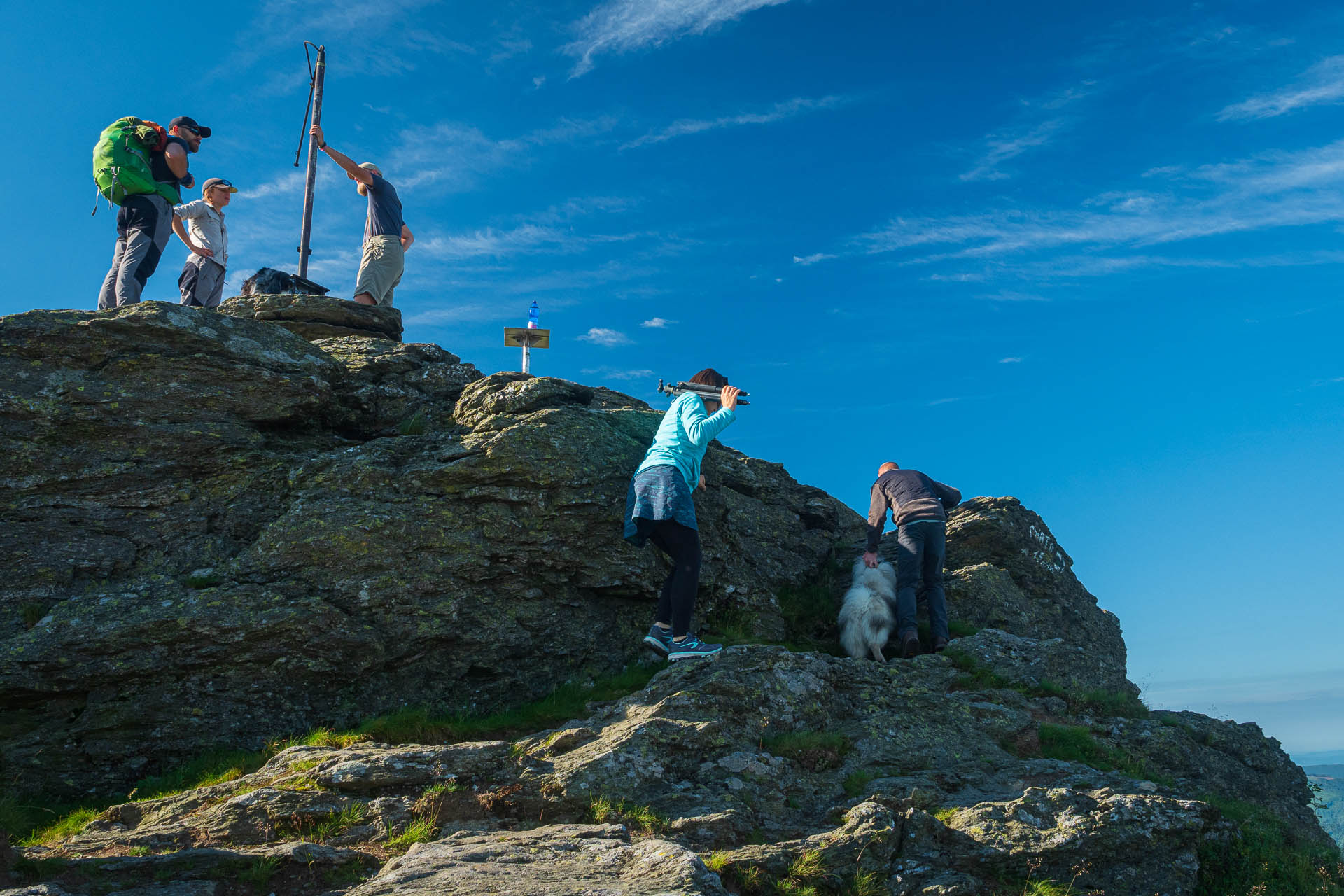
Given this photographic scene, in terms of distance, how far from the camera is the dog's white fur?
13180 millimetres

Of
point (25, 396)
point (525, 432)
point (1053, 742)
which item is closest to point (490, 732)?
point (525, 432)

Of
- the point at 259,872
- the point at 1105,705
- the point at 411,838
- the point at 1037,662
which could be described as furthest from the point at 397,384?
the point at 1105,705

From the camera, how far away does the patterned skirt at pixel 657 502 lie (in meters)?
10.9

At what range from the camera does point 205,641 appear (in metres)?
10.1

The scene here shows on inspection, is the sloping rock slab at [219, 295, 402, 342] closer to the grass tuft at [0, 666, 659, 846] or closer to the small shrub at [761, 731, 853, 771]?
the grass tuft at [0, 666, 659, 846]

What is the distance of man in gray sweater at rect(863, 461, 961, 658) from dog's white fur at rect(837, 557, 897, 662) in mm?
244

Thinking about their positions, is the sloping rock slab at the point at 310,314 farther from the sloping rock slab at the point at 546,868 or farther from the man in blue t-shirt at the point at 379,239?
the sloping rock slab at the point at 546,868

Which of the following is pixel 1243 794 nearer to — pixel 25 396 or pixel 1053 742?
pixel 1053 742

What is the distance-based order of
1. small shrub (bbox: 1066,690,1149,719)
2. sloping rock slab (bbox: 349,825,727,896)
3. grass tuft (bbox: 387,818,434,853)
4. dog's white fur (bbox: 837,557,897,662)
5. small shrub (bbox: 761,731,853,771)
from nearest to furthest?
sloping rock slab (bbox: 349,825,727,896)
grass tuft (bbox: 387,818,434,853)
small shrub (bbox: 761,731,853,771)
small shrub (bbox: 1066,690,1149,719)
dog's white fur (bbox: 837,557,897,662)

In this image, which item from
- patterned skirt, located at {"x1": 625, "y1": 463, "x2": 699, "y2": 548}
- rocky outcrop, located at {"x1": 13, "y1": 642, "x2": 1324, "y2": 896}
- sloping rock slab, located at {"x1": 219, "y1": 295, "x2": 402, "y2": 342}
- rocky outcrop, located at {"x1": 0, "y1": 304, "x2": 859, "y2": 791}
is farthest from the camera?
sloping rock slab, located at {"x1": 219, "y1": 295, "x2": 402, "y2": 342}

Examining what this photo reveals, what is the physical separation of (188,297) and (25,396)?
6039mm

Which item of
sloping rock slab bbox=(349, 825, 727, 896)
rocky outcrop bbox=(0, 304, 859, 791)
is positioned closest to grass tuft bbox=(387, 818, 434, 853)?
sloping rock slab bbox=(349, 825, 727, 896)

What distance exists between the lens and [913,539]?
46.1 feet

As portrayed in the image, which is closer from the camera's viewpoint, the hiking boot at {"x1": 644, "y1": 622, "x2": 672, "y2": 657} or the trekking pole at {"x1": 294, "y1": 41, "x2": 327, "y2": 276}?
the hiking boot at {"x1": 644, "y1": 622, "x2": 672, "y2": 657}
